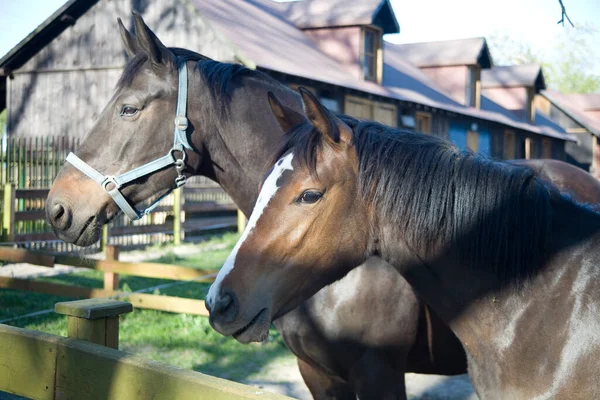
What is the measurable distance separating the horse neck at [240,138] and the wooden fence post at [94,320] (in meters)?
1.13

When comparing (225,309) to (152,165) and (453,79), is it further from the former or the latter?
(453,79)

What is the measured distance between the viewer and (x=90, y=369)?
1866mm

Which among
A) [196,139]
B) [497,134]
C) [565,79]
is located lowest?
[196,139]

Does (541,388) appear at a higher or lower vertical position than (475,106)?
lower

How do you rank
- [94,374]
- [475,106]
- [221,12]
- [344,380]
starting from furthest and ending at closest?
[475,106] → [221,12] → [344,380] → [94,374]

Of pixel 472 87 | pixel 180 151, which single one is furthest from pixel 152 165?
pixel 472 87

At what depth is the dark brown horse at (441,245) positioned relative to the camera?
1940mm

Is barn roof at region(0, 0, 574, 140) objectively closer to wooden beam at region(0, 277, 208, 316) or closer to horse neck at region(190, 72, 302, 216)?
wooden beam at region(0, 277, 208, 316)

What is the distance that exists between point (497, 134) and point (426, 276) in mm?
23057

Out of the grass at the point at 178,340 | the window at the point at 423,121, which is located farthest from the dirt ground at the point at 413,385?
the window at the point at 423,121

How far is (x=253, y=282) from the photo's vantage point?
2049 mm

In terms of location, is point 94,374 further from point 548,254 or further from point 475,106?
point 475,106

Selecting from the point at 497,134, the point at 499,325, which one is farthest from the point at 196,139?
the point at 497,134

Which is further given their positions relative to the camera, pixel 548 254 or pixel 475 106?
pixel 475 106
